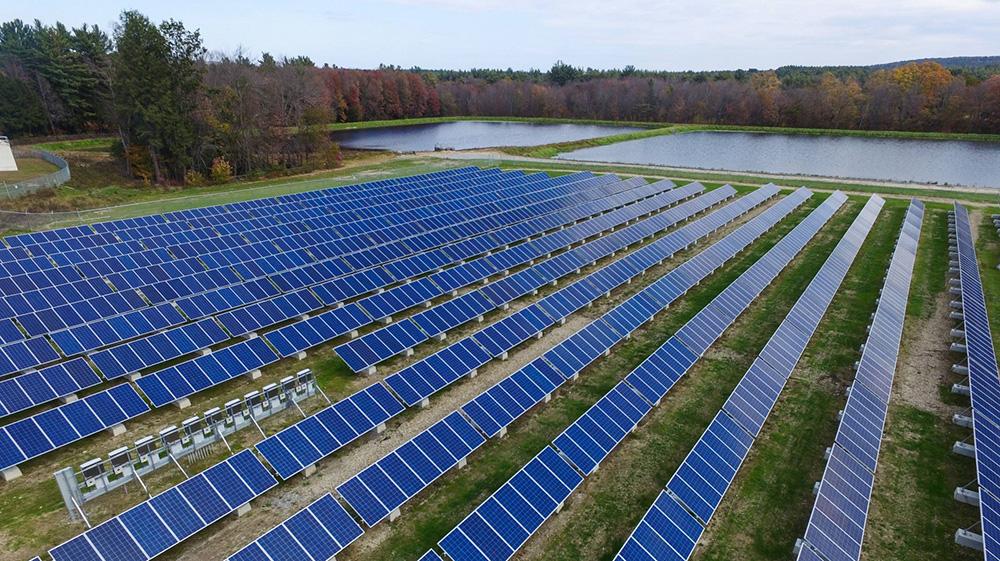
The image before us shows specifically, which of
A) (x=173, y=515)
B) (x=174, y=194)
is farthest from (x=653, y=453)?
(x=174, y=194)

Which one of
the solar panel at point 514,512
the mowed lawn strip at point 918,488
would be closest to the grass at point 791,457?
the mowed lawn strip at point 918,488

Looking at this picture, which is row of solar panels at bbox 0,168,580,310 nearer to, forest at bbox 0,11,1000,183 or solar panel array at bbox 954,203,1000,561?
solar panel array at bbox 954,203,1000,561

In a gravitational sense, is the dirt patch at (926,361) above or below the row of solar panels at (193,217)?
below

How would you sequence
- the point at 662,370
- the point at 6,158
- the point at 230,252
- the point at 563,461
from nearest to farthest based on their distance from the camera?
1. the point at 563,461
2. the point at 662,370
3. the point at 230,252
4. the point at 6,158

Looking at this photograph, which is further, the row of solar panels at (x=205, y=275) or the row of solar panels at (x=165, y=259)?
the row of solar panels at (x=165, y=259)

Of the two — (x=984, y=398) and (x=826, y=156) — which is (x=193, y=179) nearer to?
(x=984, y=398)

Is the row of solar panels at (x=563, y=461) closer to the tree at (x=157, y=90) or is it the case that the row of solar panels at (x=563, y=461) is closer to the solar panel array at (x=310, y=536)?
the solar panel array at (x=310, y=536)
